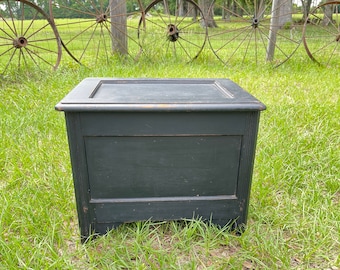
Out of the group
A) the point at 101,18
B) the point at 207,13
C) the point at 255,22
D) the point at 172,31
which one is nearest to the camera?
the point at 101,18

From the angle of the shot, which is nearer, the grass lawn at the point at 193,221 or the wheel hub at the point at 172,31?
the grass lawn at the point at 193,221

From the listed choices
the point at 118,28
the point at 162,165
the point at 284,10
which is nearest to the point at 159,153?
the point at 162,165

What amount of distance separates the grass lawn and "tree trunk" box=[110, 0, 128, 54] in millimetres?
1815

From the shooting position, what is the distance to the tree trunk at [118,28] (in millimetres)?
4180

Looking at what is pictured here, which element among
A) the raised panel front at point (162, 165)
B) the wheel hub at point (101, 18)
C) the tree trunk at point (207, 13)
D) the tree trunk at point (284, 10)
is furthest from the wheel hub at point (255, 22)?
the raised panel front at point (162, 165)

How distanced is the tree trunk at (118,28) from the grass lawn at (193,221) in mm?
1815

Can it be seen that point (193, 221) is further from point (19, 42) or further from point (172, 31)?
point (172, 31)

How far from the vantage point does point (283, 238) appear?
1384 millimetres

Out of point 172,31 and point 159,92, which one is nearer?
point 159,92

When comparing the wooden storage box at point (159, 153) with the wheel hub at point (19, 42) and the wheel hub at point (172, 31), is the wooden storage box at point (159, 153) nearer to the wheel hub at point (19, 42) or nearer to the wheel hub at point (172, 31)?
the wheel hub at point (19, 42)

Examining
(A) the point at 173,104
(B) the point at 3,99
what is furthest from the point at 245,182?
(B) the point at 3,99

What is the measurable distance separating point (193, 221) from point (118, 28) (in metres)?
3.52

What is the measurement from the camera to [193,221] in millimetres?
1346

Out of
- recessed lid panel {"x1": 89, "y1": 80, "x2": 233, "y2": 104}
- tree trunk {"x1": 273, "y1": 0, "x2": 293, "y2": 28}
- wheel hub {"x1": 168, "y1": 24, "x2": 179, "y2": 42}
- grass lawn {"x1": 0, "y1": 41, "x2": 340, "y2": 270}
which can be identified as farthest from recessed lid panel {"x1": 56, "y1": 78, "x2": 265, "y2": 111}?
wheel hub {"x1": 168, "y1": 24, "x2": 179, "y2": 42}
